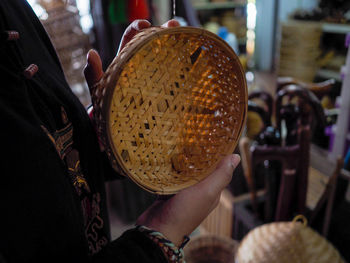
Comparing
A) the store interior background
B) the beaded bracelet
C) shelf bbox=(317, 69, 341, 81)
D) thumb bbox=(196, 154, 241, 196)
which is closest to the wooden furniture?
the store interior background

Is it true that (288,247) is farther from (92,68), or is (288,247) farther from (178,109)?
(92,68)

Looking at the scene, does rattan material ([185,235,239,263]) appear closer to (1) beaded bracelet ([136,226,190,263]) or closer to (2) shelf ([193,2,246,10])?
(1) beaded bracelet ([136,226,190,263])

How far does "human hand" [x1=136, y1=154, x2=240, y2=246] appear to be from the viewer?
0.42m

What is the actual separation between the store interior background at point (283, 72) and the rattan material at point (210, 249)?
0.05 metres

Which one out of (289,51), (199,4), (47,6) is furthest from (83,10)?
(199,4)

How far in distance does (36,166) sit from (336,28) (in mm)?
2387

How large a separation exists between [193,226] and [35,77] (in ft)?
0.96

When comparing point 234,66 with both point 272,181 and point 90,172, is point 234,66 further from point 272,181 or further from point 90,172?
point 272,181

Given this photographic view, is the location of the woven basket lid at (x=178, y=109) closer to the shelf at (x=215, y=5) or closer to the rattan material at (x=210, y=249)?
the rattan material at (x=210, y=249)

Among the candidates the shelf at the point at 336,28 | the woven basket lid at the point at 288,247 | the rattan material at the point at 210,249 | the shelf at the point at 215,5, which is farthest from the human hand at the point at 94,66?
the shelf at the point at 215,5

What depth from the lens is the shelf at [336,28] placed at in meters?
2.09

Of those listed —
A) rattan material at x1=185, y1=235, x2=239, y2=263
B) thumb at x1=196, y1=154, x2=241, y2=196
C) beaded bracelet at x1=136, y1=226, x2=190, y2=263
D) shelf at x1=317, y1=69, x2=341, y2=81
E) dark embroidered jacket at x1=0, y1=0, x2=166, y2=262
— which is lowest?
rattan material at x1=185, y1=235, x2=239, y2=263

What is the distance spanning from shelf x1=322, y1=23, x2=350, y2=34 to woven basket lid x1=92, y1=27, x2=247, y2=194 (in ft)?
6.19

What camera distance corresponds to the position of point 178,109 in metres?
0.61
